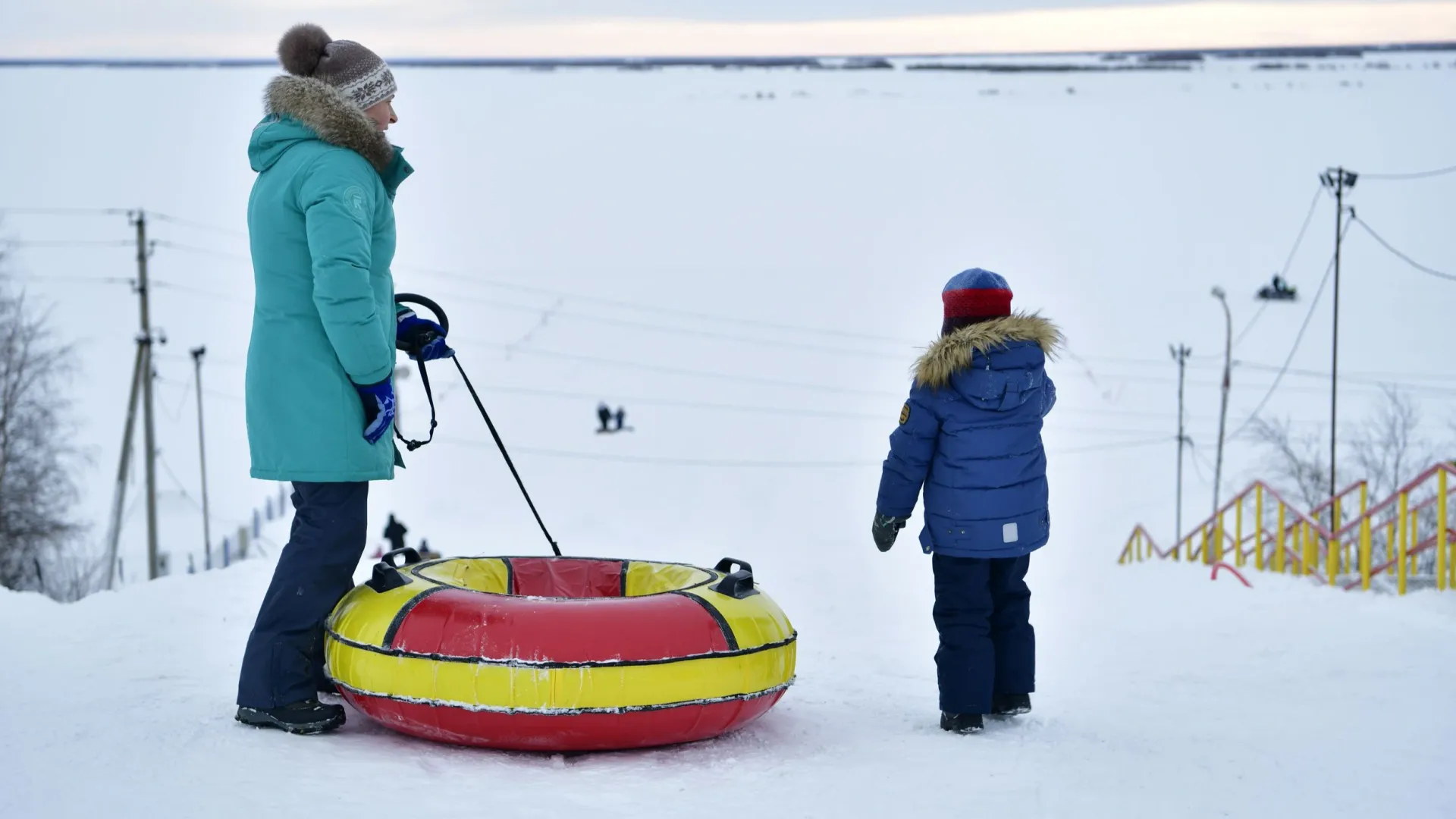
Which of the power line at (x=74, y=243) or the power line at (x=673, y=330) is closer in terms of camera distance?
the power line at (x=673, y=330)

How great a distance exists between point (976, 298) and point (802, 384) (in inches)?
1013

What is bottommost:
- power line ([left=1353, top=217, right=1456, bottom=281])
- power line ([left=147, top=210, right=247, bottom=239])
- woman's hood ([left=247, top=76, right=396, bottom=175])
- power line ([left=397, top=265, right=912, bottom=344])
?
woman's hood ([left=247, top=76, right=396, bottom=175])

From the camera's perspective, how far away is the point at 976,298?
3848 millimetres

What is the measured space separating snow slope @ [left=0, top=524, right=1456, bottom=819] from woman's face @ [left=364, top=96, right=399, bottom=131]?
169cm

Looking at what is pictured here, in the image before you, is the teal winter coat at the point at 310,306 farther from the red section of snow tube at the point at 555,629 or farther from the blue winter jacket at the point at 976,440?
the blue winter jacket at the point at 976,440

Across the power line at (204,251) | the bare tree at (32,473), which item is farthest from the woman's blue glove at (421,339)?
the power line at (204,251)

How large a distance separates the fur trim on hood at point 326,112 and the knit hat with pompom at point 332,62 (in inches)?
2.6

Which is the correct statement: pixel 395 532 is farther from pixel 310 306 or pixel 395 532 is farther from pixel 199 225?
pixel 199 225

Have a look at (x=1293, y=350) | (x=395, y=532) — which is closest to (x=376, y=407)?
(x=395, y=532)

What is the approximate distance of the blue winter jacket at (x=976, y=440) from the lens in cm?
371

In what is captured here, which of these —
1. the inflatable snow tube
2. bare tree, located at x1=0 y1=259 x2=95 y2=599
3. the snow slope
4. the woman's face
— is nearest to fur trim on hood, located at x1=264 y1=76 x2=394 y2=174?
the woman's face

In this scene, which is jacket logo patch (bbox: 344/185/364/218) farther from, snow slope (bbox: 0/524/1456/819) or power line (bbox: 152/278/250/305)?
power line (bbox: 152/278/250/305)

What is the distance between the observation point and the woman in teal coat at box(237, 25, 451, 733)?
3.29 metres

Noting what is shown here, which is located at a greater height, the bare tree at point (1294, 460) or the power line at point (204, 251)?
the power line at point (204, 251)
